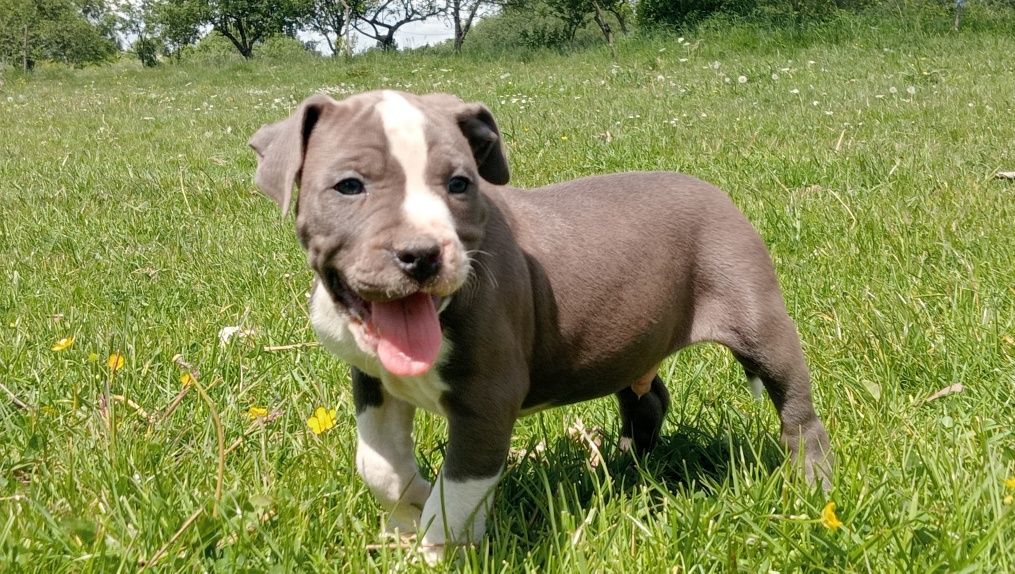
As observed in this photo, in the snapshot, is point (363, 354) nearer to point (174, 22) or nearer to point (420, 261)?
point (420, 261)

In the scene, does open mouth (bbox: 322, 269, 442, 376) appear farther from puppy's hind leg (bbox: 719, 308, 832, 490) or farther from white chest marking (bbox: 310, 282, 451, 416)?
puppy's hind leg (bbox: 719, 308, 832, 490)

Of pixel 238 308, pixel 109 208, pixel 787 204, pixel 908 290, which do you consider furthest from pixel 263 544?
pixel 109 208

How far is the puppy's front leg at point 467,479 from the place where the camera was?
2.57 metres

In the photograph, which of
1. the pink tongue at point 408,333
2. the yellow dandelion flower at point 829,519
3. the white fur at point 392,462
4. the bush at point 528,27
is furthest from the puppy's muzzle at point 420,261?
the bush at point 528,27

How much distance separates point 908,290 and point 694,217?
1798mm

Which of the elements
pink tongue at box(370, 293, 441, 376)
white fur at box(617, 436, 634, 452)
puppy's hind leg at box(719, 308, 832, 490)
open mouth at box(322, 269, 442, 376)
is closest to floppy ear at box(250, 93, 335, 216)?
open mouth at box(322, 269, 442, 376)

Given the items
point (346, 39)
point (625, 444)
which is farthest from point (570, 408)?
point (346, 39)

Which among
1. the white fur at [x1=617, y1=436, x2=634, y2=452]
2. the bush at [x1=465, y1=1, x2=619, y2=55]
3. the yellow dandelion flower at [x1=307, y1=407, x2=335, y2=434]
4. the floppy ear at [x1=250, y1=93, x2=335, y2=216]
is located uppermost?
the floppy ear at [x1=250, y1=93, x2=335, y2=216]

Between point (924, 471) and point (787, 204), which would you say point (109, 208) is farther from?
point (924, 471)

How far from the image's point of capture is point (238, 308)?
184 inches

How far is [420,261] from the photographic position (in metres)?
2.25

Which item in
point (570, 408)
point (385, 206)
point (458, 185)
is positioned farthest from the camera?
point (570, 408)

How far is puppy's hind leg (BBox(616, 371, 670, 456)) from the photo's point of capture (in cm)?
357

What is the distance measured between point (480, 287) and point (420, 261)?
1.21 feet
